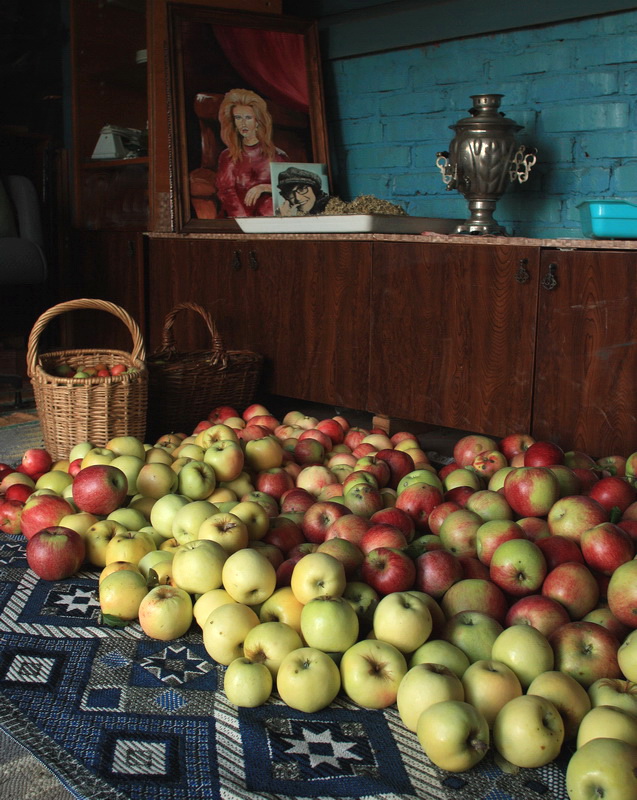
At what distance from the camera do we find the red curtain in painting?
4266 mm

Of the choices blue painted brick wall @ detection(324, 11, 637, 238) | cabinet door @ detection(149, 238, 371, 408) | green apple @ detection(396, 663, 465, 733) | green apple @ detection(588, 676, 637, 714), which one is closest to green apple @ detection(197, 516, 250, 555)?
green apple @ detection(396, 663, 465, 733)

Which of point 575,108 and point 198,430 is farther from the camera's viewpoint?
point 575,108

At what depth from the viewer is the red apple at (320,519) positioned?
2105mm

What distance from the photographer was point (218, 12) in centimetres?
420

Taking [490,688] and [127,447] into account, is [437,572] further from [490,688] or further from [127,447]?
[127,447]

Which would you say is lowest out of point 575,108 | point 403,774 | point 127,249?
point 403,774

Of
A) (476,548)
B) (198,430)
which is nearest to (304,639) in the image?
(476,548)

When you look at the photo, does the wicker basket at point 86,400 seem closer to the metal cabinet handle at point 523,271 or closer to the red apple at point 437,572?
the metal cabinet handle at point 523,271

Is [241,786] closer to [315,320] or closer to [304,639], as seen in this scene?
[304,639]

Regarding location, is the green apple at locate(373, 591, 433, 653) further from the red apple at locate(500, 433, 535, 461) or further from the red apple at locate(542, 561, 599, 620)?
the red apple at locate(500, 433, 535, 461)

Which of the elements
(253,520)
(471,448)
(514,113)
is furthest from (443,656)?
(514,113)

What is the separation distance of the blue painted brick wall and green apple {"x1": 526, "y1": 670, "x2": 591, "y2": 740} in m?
2.54

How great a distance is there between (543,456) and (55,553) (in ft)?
4.44

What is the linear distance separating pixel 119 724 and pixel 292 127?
352 cm
